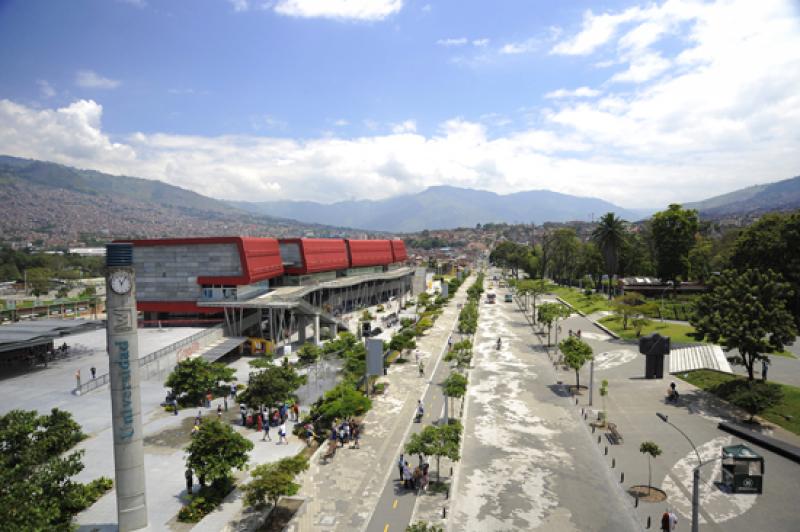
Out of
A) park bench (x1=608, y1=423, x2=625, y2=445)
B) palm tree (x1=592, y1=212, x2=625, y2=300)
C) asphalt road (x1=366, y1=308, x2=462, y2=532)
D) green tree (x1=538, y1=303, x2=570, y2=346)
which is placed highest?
palm tree (x1=592, y1=212, x2=625, y2=300)

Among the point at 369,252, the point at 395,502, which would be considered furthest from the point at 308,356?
the point at 369,252

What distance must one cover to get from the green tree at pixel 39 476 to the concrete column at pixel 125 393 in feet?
6.20

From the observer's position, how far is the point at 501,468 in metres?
25.1

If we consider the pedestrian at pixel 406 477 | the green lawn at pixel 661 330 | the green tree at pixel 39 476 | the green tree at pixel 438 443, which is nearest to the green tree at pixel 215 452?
the green tree at pixel 39 476

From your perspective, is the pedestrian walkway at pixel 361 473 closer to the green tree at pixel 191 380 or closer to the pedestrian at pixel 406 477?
the pedestrian at pixel 406 477

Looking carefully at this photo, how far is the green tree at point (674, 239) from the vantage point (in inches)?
2963

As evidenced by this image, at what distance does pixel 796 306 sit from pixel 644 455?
35.6 meters

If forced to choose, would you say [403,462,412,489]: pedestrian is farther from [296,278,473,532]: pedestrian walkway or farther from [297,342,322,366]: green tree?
[297,342,322,366]: green tree

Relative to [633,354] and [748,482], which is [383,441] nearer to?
[748,482]

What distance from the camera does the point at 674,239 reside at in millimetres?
75562

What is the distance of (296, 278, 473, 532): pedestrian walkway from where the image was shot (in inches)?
792

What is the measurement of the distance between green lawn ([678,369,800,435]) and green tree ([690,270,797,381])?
2583mm

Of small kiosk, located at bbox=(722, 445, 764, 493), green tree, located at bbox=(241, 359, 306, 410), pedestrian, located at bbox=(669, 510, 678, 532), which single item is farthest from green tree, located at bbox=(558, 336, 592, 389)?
green tree, located at bbox=(241, 359, 306, 410)

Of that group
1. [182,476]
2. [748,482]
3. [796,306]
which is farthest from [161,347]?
[796,306]
